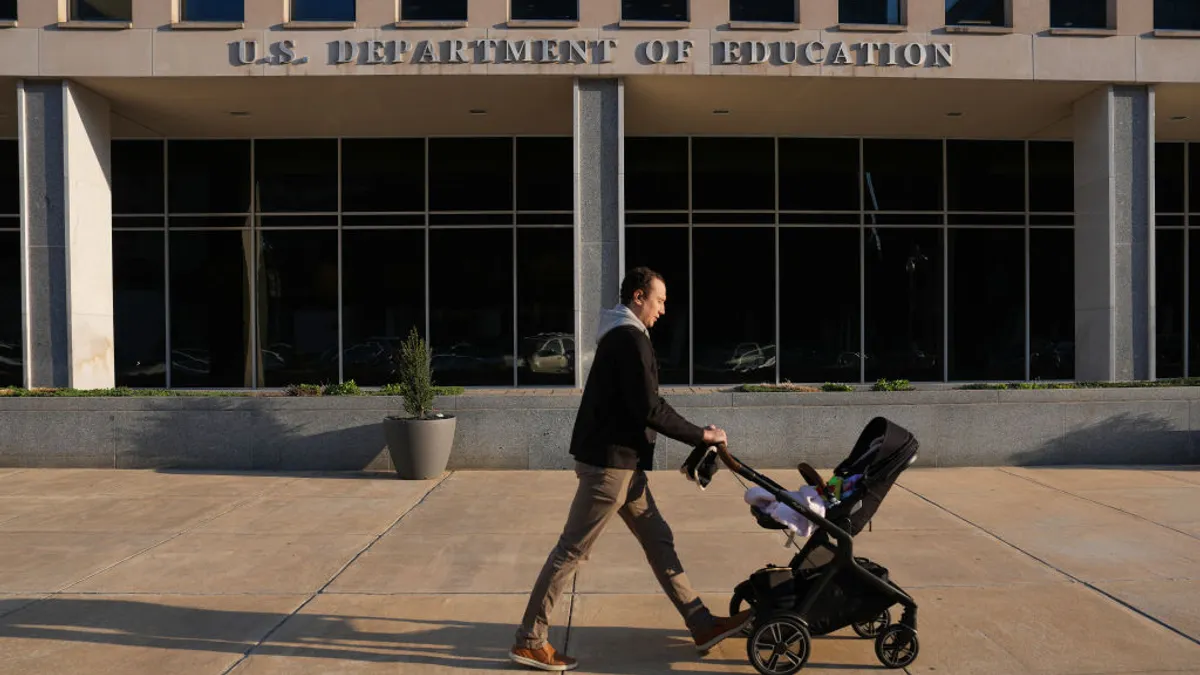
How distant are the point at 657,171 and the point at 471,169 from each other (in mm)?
3627

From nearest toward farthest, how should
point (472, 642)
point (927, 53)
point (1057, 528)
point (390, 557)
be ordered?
1. point (472, 642)
2. point (390, 557)
3. point (1057, 528)
4. point (927, 53)

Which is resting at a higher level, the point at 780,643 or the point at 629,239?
the point at 629,239

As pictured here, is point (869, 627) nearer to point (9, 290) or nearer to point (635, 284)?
point (635, 284)

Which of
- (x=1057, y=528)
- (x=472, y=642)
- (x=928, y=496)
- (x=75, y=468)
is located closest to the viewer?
(x=472, y=642)

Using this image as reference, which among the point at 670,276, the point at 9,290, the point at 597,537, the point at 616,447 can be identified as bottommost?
the point at 597,537

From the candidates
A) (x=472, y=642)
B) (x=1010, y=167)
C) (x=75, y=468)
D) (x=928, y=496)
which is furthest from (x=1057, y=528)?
(x=1010, y=167)

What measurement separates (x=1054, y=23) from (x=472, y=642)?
13.7m

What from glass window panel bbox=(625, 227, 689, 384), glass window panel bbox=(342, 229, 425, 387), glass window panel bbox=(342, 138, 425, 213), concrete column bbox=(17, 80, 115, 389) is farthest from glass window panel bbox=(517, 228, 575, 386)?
concrete column bbox=(17, 80, 115, 389)

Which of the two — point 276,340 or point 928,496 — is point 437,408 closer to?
point 928,496

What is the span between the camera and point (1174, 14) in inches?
558

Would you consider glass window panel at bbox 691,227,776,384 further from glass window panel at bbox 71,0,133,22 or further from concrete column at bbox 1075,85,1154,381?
glass window panel at bbox 71,0,133,22

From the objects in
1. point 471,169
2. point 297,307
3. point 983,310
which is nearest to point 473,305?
point 471,169

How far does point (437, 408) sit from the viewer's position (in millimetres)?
10930

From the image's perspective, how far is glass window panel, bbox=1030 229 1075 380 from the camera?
59.0 feet
